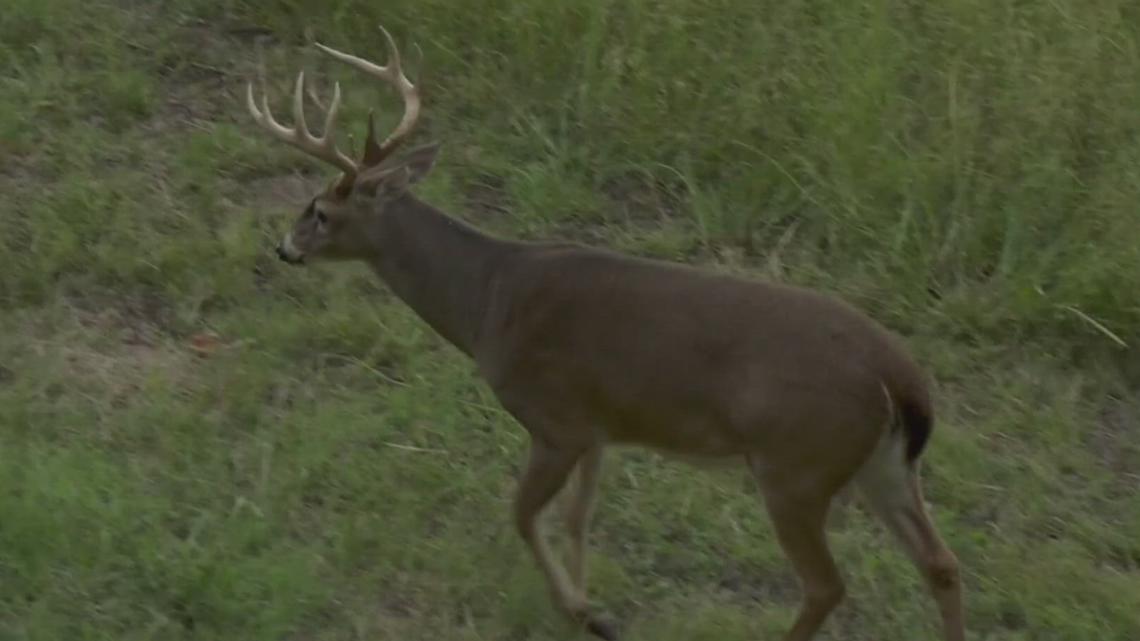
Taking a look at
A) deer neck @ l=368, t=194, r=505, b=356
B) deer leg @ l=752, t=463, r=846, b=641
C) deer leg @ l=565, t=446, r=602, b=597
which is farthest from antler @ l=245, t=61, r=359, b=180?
deer leg @ l=752, t=463, r=846, b=641

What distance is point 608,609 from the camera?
5113 mm

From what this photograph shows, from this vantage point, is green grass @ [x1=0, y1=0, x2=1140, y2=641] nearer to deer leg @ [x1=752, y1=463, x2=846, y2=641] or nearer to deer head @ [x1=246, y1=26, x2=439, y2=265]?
deer leg @ [x1=752, y1=463, x2=846, y2=641]

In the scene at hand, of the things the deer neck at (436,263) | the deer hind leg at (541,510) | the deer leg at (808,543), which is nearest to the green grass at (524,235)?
the deer hind leg at (541,510)

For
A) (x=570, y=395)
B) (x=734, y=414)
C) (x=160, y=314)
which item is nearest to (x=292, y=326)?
(x=160, y=314)

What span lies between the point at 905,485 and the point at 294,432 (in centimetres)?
182

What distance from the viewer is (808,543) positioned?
4.55m

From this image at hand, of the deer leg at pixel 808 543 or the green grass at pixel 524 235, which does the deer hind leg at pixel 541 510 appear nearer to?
the green grass at pixel 524 235

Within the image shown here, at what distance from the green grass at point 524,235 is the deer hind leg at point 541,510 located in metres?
0.07

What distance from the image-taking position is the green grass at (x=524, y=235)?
16.7 ft

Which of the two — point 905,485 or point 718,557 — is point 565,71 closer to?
point 718,557

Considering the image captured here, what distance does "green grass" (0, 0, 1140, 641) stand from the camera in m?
5.09

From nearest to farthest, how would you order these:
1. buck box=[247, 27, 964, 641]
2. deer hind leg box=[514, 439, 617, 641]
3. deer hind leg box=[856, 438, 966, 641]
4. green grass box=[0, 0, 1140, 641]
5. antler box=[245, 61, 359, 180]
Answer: buck box=[247, 27, 964, 641] → deer hind leg box=[856, 438, 966, 641] → deer hind leg box=[514, 439, 617, 641] → green grass box=[0, 0, 1140, 641] → antler box=[245, 61, 359, 180]

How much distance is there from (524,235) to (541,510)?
6.48 feet

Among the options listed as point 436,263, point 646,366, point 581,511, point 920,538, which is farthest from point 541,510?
point 920,538
